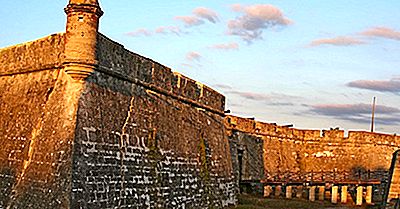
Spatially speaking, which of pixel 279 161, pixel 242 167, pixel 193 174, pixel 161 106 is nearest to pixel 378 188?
pixel 279 161

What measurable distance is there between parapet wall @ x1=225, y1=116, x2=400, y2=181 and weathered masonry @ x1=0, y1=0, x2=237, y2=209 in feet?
51.2

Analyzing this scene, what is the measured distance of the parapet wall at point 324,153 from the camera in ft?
102

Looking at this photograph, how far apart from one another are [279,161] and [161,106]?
673 inches

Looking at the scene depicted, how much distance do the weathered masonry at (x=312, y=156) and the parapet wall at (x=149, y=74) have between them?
8176 mm

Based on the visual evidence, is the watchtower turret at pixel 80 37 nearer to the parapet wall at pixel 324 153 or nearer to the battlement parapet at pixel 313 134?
the battlement parapet at pixel 313 134

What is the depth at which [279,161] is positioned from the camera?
31.2m

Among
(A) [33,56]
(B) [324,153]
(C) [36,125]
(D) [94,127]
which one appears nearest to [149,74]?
(A) [33,56]

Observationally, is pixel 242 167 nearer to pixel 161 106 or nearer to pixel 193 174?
pixel 193 174

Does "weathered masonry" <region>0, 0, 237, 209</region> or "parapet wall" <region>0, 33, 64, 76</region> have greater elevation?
"parapet wall" <region>0, 33, 64, 76</region>

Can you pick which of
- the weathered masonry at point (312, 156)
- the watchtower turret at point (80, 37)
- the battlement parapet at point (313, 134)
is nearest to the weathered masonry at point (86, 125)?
the watchtower turret at point (80, 37)

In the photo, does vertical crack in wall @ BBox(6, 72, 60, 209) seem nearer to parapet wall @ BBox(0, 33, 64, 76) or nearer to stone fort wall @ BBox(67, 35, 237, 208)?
parapet wall @ BBox(0, 33, 64, 76)

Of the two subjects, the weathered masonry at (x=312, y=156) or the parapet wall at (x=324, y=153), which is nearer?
the weathered masonry at (x=312, y=156)

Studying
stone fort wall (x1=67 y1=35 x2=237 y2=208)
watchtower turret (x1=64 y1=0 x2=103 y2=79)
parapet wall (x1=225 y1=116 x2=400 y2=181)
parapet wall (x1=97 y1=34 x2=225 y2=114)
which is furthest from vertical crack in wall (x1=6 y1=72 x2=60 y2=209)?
parapet wall (x1=225 y1=116 x2=400 y2=181)

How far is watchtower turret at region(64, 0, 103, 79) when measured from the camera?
11.6 m
